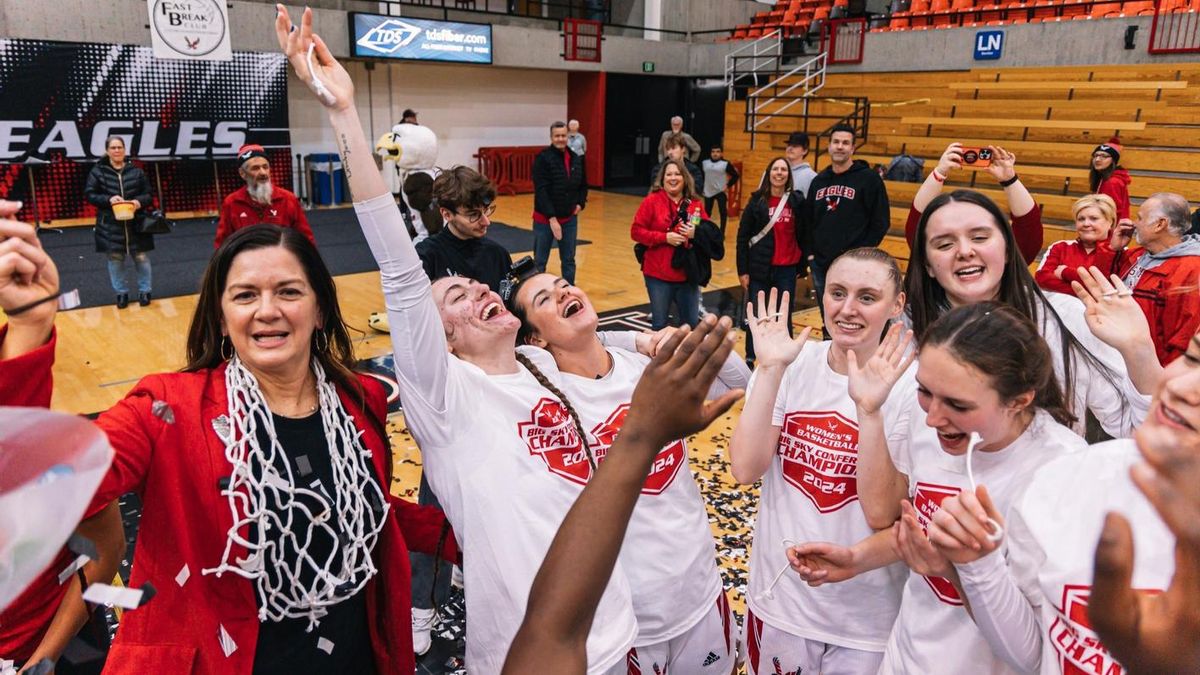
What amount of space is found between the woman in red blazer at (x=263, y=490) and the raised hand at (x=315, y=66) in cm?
32

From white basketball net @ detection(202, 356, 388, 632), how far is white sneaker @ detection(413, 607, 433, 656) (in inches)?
55.9

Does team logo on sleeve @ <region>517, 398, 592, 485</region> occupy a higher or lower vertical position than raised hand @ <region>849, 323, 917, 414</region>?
lower

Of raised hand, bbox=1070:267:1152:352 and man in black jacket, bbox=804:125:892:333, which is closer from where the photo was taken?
raised hand, bbox=1070:267:1152:352

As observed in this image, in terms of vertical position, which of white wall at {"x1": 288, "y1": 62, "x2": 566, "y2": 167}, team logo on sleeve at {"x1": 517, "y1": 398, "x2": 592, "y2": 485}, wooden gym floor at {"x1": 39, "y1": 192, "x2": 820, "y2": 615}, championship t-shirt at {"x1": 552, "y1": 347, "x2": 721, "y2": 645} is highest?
white wall at {"x1": 288, "y1": 62, "x2": 566, "y2": 167}

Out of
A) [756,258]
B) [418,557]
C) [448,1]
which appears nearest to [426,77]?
[448,1]

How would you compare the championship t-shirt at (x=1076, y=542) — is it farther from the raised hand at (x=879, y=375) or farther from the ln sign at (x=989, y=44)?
the ln sign at (x=989, y=44)

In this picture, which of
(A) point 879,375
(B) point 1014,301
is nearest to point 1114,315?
(B) point 1014,301

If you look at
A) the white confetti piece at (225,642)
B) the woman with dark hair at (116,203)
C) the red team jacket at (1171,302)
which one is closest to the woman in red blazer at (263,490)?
the white confetti piece at (225,642)

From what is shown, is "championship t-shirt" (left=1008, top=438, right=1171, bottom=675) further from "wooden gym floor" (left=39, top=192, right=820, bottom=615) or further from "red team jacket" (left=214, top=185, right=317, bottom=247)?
"red team jacket" (left=214, top=185, right=317, bottom=247)

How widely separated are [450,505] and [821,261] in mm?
4626

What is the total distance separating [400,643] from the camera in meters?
1.73

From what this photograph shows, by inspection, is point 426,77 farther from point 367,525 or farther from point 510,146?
point 367,525

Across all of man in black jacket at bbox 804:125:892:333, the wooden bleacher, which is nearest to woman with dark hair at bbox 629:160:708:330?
man in black jacket at bbox 804:125:892:333

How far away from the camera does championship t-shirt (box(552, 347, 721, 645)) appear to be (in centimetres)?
191
